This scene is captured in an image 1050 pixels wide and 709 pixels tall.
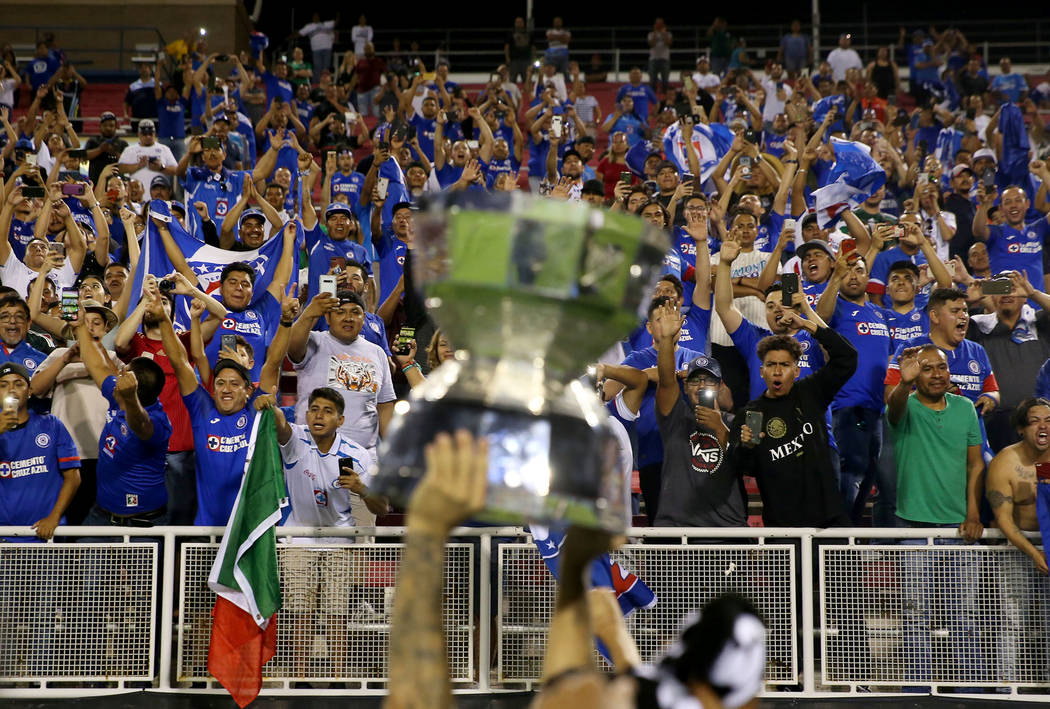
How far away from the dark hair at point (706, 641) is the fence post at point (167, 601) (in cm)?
423

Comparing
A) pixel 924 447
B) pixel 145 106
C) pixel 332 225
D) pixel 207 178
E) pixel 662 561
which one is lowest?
pixel 662 561

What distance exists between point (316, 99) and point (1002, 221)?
348 inches

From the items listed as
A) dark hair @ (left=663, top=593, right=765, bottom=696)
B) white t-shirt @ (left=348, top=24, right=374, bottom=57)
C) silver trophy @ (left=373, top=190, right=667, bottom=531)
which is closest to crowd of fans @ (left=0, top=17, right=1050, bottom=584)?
dark hair @ (left=663, top=593, right=765, bottom=696)

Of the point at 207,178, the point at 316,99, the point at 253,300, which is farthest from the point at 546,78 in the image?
the point at 253,300

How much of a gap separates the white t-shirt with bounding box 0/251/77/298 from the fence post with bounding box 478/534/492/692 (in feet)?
16.1

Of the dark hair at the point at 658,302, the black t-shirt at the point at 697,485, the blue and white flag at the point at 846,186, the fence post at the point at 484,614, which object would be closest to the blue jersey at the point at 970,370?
the dark hair at the point at 658,302

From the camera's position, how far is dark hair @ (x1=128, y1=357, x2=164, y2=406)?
6.79 meters

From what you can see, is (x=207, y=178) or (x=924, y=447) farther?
(x=207, y=178)

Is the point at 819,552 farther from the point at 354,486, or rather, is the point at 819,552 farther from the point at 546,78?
the point at 546,78

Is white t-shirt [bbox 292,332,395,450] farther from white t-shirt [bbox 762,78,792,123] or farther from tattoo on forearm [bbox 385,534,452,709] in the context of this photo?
white t-shirt [bbox 762,78,792,123]

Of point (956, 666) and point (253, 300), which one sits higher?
point (253, 300)

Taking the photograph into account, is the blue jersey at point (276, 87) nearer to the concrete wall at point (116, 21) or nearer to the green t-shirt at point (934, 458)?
the concrete wall at point (116, 21)

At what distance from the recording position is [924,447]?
662 cm

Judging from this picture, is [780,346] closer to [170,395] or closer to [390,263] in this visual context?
[170,395]
